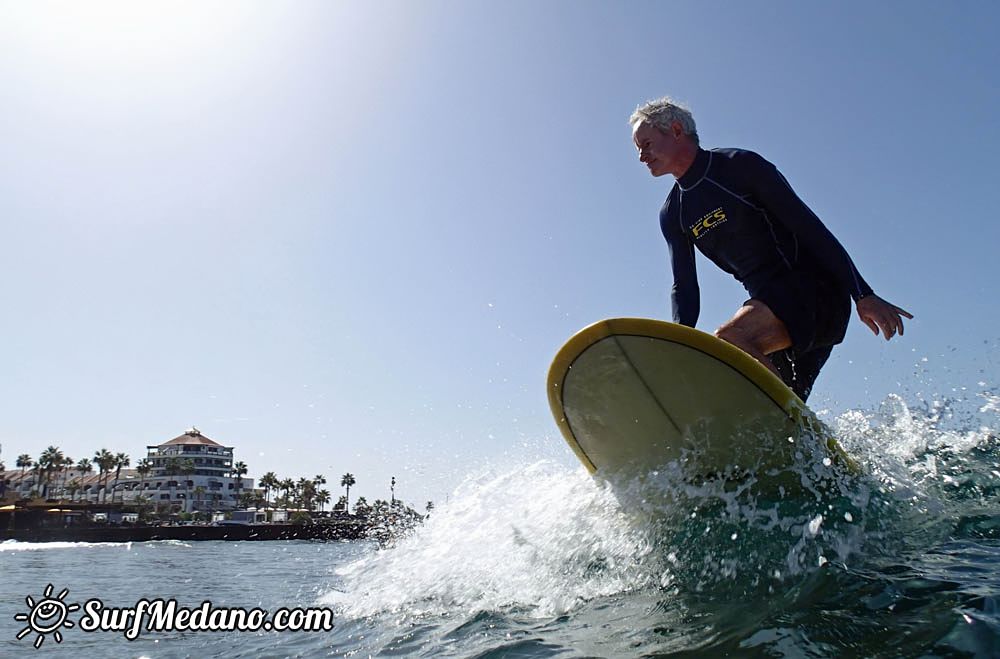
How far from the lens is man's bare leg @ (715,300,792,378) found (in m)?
3.37

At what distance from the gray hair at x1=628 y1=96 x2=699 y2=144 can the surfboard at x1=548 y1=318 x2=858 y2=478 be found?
147 cm

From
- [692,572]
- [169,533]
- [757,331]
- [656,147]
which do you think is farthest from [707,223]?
[169,533]

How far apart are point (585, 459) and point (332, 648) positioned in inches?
65.8

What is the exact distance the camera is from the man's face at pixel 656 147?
383 centimetres

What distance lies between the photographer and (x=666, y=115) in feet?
12.6

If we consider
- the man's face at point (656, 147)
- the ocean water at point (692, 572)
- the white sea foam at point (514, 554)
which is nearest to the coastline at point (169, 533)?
the white sea foam at point (514, 554)

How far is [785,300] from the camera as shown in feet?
11.3

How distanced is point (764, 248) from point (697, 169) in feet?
2.09

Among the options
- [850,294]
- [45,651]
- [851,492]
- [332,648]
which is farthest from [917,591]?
[45,651]

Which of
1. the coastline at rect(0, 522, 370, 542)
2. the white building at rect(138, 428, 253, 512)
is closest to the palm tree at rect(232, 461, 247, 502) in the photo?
the white building at rect(138, 428, 253, 512)

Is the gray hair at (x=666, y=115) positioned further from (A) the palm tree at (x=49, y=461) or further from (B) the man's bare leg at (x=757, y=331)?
(A) the palm tree at (x=49, y=461)

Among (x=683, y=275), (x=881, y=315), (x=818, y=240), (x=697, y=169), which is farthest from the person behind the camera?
(x=683, y=275)

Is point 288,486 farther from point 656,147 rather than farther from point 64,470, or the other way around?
point 656,147

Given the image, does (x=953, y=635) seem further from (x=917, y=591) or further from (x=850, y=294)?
(x=850, y=294)
